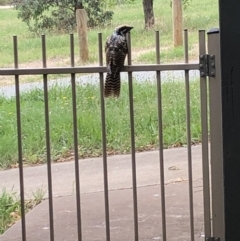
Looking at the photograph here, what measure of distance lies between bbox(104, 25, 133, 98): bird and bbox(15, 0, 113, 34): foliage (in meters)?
10.6

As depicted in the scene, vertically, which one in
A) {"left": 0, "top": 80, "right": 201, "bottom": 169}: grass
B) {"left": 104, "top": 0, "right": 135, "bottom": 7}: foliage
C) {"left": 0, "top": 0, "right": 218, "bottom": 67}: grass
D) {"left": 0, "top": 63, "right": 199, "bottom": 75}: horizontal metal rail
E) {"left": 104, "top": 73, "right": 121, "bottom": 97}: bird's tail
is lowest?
{"left": 0, "top": 80, "right": 201, "bottom": 169}: grass

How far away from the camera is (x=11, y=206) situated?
5805mm

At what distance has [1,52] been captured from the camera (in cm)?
1323

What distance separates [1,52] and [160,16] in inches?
181

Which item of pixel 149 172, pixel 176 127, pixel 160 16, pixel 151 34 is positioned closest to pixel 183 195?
pixel 149 172

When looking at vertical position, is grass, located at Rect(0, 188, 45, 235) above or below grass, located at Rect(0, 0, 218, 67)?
below

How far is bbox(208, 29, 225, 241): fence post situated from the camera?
347 cm

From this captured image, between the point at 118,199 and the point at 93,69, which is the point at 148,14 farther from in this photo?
the point at 93,69

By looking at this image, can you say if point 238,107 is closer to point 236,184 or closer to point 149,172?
point 236,184

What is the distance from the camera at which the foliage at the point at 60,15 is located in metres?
14.6

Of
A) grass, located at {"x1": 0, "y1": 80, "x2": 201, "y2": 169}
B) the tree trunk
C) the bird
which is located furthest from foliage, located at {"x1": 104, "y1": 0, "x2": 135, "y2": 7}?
the bird

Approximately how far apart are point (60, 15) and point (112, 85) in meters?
11.1

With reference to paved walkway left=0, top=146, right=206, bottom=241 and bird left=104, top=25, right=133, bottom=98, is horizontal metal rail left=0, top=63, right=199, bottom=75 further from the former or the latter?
paved walkway left=0, top=146, right=206, bottom=241

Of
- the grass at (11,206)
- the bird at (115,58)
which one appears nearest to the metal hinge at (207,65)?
the bird at (115,58)
